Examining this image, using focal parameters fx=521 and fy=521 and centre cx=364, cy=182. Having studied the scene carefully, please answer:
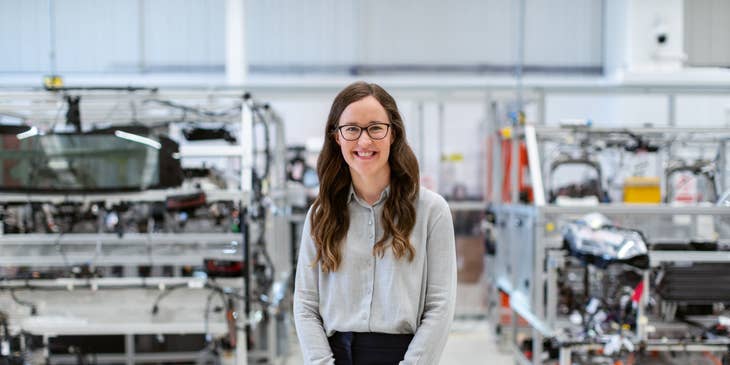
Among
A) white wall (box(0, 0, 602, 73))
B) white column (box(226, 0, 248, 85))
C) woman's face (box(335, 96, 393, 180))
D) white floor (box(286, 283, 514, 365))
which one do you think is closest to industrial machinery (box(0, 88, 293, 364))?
white floor (box(286, 283, 514, 365))

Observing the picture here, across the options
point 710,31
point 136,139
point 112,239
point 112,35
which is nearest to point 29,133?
point 136,139

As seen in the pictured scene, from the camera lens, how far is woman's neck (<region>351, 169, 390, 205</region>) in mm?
1495

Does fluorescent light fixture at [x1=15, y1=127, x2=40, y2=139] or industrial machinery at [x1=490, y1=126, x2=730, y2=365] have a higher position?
fluorescent light fixture at [x1=15, y1=127, x2=40, y2=139]

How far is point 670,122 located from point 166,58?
6.09 meters

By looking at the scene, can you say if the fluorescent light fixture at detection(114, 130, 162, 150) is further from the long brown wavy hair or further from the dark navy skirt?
the dark navy skirt

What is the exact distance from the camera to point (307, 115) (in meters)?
6.50

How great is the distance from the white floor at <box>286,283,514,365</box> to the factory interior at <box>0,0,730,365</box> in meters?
0.03

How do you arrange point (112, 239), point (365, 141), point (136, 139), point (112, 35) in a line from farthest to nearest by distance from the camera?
point (112, 35)
point (112, 239)
point (136, 139)
point (365, 141)

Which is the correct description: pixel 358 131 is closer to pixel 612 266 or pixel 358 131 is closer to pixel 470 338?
pixel 612 266

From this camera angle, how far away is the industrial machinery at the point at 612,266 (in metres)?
3.13

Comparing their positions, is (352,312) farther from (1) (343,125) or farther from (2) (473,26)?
(2) (473,26)

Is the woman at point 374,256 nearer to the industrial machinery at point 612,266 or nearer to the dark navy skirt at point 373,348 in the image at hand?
the dark navy skirt at point 373,348

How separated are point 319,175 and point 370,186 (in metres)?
0.16

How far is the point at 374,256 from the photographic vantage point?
1.47m
